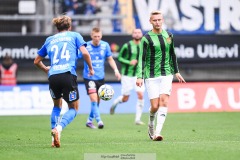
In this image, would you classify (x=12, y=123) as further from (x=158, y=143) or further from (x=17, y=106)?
(x=158, y=143)

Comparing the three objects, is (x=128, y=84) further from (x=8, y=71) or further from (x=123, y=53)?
(x=8, y=71)

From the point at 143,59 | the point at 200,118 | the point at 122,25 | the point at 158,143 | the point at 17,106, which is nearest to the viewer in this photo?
the point at 158,143

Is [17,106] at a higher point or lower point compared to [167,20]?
lower

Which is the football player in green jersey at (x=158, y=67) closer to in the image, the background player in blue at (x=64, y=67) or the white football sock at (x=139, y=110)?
the background player in blue at (x=64, y=67)

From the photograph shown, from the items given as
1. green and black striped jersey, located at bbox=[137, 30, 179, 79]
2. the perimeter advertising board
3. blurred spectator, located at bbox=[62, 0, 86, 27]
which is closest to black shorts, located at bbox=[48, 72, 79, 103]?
green and black striped jersey, located at bbox=[137, 30, 179, 79]

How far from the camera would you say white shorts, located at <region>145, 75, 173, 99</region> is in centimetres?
1312

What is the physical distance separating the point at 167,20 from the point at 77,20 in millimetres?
3256

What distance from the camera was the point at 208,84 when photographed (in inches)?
965

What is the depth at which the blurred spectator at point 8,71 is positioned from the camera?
85.5 feet

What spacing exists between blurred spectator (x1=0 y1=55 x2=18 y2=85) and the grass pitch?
5.66 meters

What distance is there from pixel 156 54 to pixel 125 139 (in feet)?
5.64

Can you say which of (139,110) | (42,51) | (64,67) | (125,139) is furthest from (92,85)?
(64,67)

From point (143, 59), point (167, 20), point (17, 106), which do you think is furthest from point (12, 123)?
point (167, 20)

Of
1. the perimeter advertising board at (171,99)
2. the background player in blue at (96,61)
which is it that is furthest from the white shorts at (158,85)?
the perimeter advertising board at (171,99)
